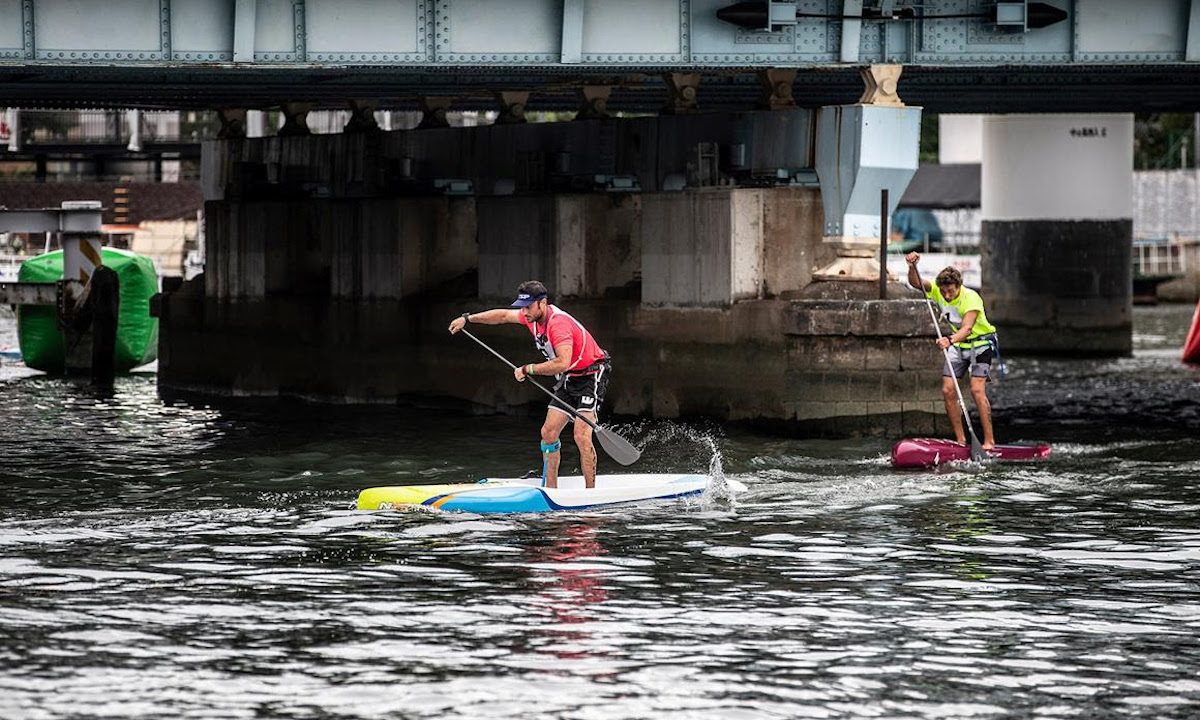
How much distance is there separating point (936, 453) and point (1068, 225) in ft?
73.5

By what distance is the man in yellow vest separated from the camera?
2172 centimetres

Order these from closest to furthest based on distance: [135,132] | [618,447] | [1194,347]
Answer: [618,447] → [1194,347] → [135,132]

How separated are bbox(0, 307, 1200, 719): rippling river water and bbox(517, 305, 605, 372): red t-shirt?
138 centimetres

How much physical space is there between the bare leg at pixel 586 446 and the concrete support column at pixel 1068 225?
1028 inches

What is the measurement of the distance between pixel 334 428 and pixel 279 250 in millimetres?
7469

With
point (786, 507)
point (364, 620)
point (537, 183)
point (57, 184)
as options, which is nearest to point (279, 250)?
point (537, 183)

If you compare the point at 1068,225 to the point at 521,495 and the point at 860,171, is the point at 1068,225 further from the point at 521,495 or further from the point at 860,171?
the point at 521,495

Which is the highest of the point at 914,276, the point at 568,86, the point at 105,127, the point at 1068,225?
the point at 105,127

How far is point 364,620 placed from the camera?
40.9 feet

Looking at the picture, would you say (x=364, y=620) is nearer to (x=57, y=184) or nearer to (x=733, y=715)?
(x=733, y=715)

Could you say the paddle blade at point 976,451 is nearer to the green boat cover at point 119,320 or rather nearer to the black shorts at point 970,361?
the black shorts at point 970,361

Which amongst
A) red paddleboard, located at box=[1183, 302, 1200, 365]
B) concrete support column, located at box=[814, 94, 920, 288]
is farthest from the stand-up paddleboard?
red paddleboard, located at box=[1183, 302, 1200, 365]

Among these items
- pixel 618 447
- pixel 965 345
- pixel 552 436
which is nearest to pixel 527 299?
pixel 552 436

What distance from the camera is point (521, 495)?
17.6 metres
